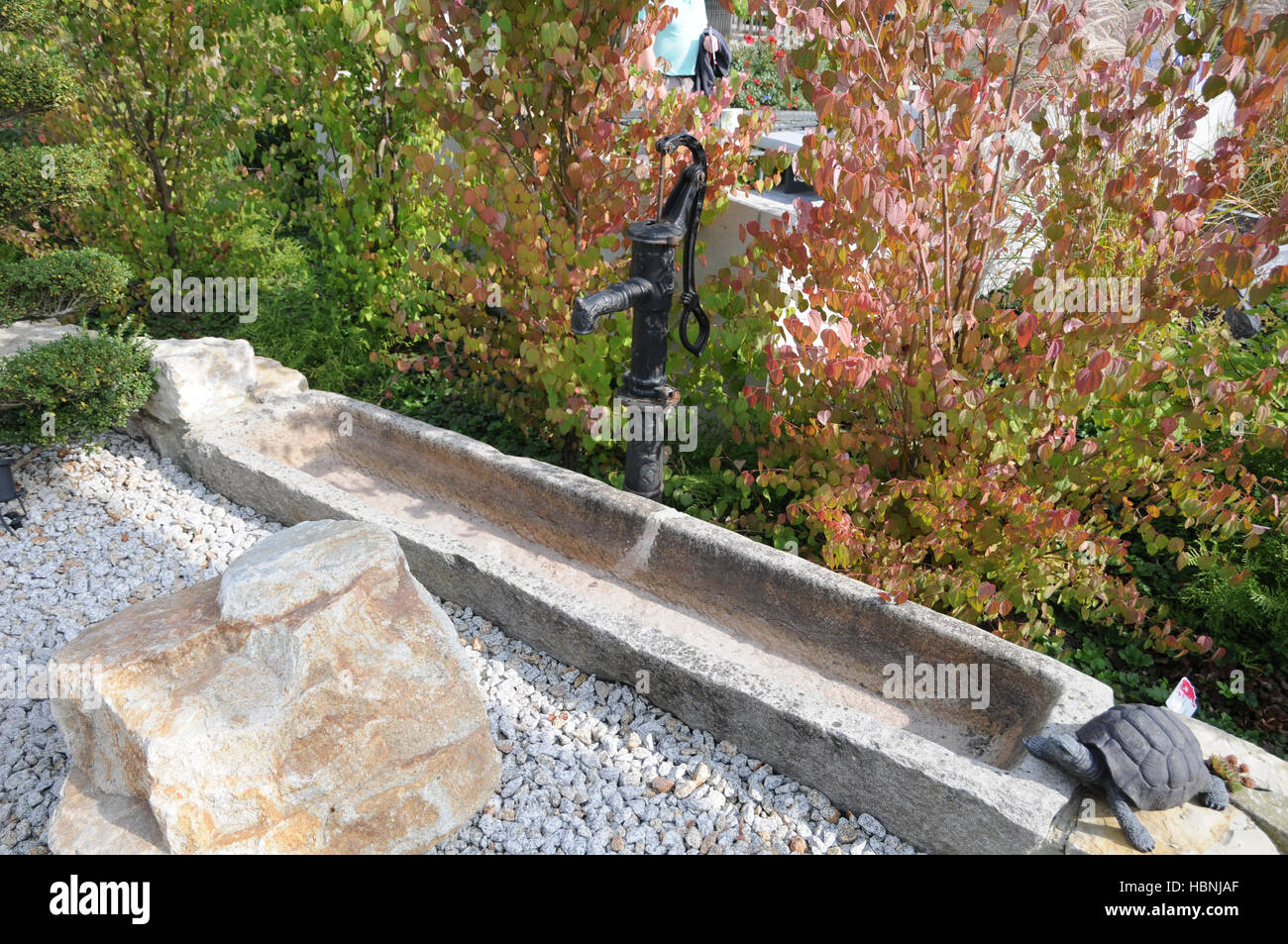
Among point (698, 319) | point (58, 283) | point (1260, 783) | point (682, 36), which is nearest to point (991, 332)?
point (698, 319)

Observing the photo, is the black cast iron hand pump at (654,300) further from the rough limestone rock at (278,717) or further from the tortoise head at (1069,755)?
the tortoise head at (1069,755)

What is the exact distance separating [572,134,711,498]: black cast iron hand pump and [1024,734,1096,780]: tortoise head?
1.84m

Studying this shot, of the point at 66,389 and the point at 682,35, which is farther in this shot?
the point at 682,35

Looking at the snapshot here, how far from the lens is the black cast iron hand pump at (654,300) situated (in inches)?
127

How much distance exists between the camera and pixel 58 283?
14.3 ft

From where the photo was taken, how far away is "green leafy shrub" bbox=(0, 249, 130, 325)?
4277mm

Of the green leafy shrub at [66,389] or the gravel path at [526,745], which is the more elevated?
the green leafy shrub at [66,389]

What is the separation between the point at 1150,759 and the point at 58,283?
4.95 m

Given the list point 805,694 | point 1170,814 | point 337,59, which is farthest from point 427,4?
point 1170,814

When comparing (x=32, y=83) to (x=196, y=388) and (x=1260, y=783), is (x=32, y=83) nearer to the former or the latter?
(x=196, y=388)

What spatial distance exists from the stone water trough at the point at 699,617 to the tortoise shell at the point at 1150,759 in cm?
18

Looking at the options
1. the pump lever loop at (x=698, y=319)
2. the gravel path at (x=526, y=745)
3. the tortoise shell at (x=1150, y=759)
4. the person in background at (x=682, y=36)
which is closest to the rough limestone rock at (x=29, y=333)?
the gravel path at (x=526, y=745)

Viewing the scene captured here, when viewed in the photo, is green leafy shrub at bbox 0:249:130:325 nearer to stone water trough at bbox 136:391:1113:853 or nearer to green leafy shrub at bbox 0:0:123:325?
green leafy shrub at bbox 0:0:123:325

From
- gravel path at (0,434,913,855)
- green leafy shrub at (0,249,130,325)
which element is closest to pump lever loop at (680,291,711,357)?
gravel path at (0,434,913,855)
